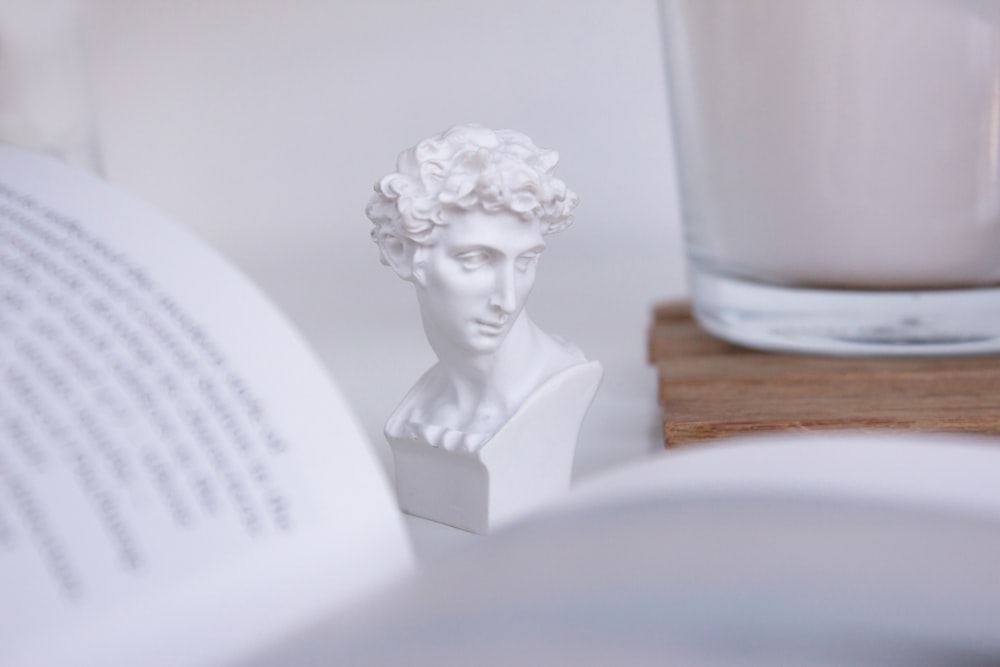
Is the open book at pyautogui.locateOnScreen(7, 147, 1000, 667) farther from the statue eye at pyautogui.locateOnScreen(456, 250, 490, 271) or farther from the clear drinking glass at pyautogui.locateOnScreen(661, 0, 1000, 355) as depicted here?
the clear drinking glass at pyautogui.locateOnScreen(661, 0, 1000, 355)

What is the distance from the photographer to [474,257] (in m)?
0.44

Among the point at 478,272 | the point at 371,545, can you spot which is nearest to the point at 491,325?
the point at 478,272

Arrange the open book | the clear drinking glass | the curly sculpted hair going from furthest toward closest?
1. the clear drinking glass
2. the curly sculpted hair
3. the open book

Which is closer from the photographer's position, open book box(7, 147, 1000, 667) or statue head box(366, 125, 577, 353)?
open book box(7, 147, 1000, 667)

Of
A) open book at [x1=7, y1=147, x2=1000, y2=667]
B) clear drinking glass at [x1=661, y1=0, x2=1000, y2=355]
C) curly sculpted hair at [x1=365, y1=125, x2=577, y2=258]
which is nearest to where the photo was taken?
open book at [x1=7, y1=147, x2=1000, y2=667]

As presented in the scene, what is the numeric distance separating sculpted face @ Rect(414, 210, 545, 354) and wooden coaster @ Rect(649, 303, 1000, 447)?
0.10 metres

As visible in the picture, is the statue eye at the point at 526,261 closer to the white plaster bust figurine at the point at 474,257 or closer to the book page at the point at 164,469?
the white plaster bust figurine at the point at 474,257

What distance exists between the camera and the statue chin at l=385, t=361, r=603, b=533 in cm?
45

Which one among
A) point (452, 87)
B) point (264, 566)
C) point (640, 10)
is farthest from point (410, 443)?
point (640, 10)

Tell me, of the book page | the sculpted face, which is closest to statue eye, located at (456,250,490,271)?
the sculpted face

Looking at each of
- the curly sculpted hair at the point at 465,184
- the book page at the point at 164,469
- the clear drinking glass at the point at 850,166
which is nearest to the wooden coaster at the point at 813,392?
the clear drinking glass at the point at 850,166

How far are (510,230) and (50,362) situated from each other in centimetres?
18

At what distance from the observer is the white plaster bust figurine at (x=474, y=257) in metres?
0.43

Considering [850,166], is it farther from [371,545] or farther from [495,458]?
[371,545]
